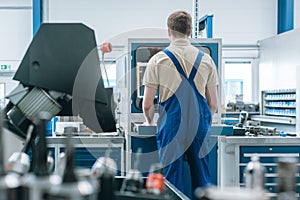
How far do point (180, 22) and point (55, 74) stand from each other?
1.20 m

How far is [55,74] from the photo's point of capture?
94 cm

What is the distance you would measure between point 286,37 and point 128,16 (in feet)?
8.38

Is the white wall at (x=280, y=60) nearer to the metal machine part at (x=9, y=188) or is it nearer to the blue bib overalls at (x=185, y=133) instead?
the blue bib overalls at (x=185, y=133)

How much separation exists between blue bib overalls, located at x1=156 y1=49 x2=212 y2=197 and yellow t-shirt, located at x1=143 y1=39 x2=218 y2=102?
0.02 m

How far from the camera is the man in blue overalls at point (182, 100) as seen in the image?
2.00 meters

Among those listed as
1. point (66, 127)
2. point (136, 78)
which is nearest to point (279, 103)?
point (136, 78)

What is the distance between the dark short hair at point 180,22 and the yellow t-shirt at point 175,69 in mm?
53

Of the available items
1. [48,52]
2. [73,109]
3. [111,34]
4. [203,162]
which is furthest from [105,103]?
[111,34]

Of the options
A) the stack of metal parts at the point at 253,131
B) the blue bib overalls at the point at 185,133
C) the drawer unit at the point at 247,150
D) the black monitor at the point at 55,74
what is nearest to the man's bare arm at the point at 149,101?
the blue bib overalls at the point at 185,133

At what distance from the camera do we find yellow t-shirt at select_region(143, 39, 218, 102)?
6.76 feet

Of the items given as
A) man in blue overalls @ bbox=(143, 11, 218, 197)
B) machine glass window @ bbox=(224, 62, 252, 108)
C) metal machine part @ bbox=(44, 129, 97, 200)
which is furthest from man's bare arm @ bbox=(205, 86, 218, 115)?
machine glass window @ bbox=(224, 62, 252, 108)

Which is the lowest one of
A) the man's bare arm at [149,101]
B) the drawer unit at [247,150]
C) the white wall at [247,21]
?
the drawer unit at [247,150]

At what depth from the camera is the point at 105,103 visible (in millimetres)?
1023

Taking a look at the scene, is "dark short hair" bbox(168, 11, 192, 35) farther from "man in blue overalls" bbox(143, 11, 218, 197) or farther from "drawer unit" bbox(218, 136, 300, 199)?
"drawer unit" bbox(218, 136, 300, 199)
